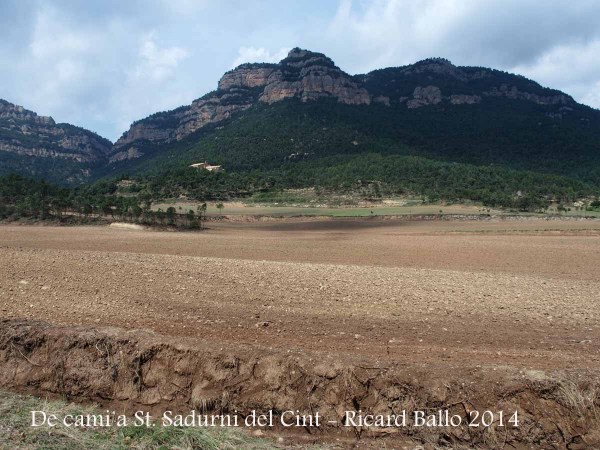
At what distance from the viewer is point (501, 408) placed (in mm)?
5645

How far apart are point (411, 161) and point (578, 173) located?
55.5 m

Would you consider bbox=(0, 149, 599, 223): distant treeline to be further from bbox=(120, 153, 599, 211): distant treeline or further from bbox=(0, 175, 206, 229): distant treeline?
bbox=(0, 175, 206, 229): distant treeline

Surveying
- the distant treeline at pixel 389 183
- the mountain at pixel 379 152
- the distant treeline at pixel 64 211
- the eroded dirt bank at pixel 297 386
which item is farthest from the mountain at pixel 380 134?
the eroded dirt bank at pixel 297 386

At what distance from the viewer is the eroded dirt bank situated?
5.58 meters

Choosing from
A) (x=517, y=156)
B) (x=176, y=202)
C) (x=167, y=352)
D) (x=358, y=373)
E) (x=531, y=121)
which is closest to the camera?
(x=358, y=373)

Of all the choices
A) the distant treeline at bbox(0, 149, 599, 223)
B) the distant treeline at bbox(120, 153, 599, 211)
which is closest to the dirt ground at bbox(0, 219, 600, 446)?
the distant treeline at bbox(0, 149, 599, 223)

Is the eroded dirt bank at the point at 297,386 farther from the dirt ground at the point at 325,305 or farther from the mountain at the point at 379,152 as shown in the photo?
the mountain at the point at 379,152

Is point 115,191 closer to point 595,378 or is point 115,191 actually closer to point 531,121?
point 595,378

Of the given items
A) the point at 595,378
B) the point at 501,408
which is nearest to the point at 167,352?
the point at 501,408

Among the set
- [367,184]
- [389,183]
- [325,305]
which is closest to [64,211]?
[325,305]

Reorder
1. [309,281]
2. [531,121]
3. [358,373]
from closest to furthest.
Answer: [358,373] → [309,281] → [531,121]

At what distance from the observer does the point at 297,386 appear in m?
6.05

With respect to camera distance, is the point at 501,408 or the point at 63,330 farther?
the point at 63,330

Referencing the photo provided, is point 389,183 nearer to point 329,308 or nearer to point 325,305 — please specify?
point 325,305
